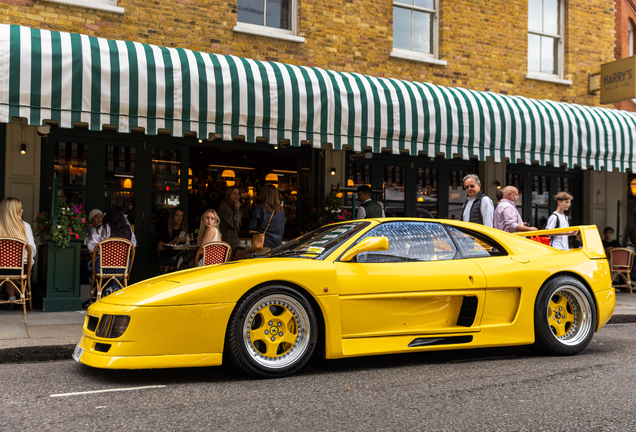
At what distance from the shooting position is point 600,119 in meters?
11.0

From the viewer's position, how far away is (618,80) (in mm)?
12883

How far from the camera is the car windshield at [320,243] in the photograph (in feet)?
17.4

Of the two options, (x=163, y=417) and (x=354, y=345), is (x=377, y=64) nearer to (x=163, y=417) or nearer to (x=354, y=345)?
(x=354, y=345)

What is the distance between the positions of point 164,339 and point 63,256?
15.0 feet

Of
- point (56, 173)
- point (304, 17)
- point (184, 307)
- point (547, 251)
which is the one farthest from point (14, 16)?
point (547, 251)

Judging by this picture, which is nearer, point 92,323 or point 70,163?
point 92,323

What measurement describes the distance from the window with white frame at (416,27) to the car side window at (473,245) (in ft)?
22.6

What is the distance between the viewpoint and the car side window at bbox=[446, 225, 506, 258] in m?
5.68

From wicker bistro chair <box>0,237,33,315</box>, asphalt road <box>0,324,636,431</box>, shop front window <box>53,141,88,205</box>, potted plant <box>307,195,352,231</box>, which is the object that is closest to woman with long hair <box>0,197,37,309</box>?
wicker bistro chair <box>0,237,33,315</box>

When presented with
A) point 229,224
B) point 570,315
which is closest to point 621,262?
point 570,315

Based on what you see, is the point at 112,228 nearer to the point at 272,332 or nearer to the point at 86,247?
the point at 86,247

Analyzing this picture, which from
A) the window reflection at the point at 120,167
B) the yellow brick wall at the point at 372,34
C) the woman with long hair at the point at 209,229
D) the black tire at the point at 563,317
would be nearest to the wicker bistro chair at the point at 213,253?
the woman with long hair at the point at 209,229

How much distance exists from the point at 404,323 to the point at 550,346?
1.59 m

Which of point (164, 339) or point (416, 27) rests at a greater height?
point (416, 27)
